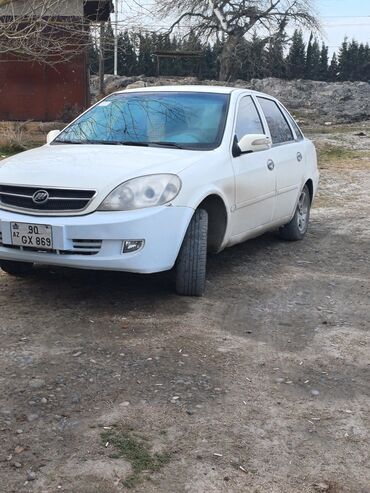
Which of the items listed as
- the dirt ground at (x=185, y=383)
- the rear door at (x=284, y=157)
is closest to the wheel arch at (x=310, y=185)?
the rear door at (x=284, y=157)

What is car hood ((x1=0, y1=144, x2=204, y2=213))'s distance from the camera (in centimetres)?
448

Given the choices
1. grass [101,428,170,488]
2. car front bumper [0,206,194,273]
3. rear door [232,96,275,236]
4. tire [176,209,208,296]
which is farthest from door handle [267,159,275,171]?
grass [101,428,170,488]

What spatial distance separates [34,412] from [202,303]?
6.51 ft

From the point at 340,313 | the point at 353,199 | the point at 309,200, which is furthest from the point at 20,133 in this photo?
the point at 340,313

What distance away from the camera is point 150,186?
4.55 m

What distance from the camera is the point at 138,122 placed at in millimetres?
5672

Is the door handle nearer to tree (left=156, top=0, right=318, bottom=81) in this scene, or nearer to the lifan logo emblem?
the lifan logo emblem

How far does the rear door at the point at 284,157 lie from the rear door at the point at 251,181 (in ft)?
0.66

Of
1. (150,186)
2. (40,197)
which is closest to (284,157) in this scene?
(150,186)

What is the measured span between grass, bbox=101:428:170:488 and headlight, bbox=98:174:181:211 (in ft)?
6.02

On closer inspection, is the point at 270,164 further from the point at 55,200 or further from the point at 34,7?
the point at 34,7

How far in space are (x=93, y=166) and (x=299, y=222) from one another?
129 inches

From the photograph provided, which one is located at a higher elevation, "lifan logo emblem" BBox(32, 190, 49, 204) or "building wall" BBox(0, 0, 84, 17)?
"building wall" BBox(0, 0, 84, 17)

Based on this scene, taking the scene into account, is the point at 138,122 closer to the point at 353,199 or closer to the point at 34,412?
the point at 34,412
